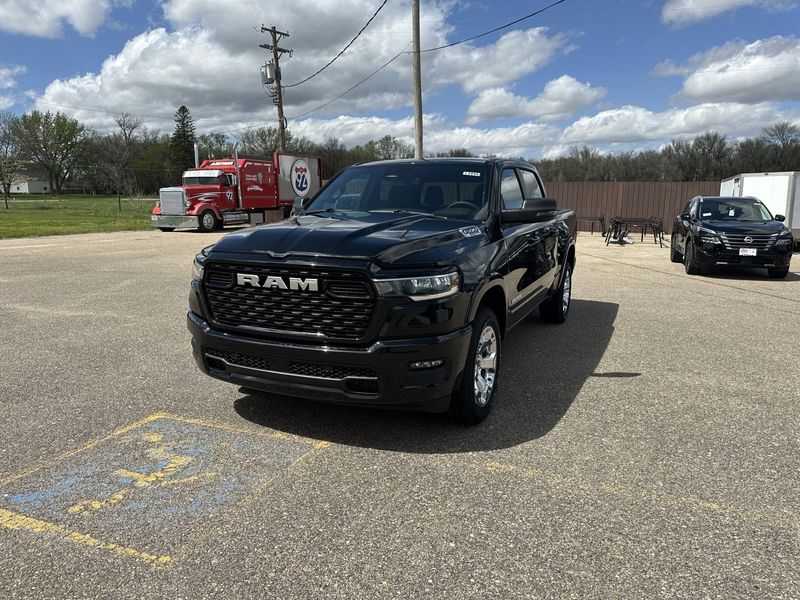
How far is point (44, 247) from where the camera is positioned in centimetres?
1625

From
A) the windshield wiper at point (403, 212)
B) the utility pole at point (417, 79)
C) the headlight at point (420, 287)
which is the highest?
the utility pole at point (417, 79)

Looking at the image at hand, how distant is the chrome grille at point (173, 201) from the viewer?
2347 cm

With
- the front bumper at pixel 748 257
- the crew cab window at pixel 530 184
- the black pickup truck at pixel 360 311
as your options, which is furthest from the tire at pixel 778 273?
the black pickup truck at pixel 360 311

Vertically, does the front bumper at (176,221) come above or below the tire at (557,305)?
above

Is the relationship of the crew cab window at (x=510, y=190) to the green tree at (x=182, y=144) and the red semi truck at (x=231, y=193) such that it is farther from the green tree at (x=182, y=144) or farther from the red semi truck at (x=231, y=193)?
the green tree at (x=182, y=144)

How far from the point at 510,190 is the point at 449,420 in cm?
225

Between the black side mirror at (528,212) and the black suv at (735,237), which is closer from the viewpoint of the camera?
the black side mirror at (528,212)

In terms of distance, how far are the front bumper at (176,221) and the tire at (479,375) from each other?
21.3 metres

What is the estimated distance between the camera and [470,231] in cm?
403

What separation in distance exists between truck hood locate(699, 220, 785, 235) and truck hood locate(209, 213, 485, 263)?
8.61m

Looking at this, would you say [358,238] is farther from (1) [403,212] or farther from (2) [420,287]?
(1) [403,212]

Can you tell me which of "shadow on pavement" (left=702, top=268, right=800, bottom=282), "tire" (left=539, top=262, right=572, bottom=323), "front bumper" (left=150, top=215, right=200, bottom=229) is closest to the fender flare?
"tire" (left=539, top=262, right=572, bottom=323)

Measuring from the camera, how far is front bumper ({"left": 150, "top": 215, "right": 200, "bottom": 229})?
23.3 m

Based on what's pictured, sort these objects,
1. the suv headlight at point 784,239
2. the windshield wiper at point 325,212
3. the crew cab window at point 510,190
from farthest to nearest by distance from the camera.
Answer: the suv headlight at point 784,239 < the crew cab window at point 510,190 < the windshield wiper at point 325,212
